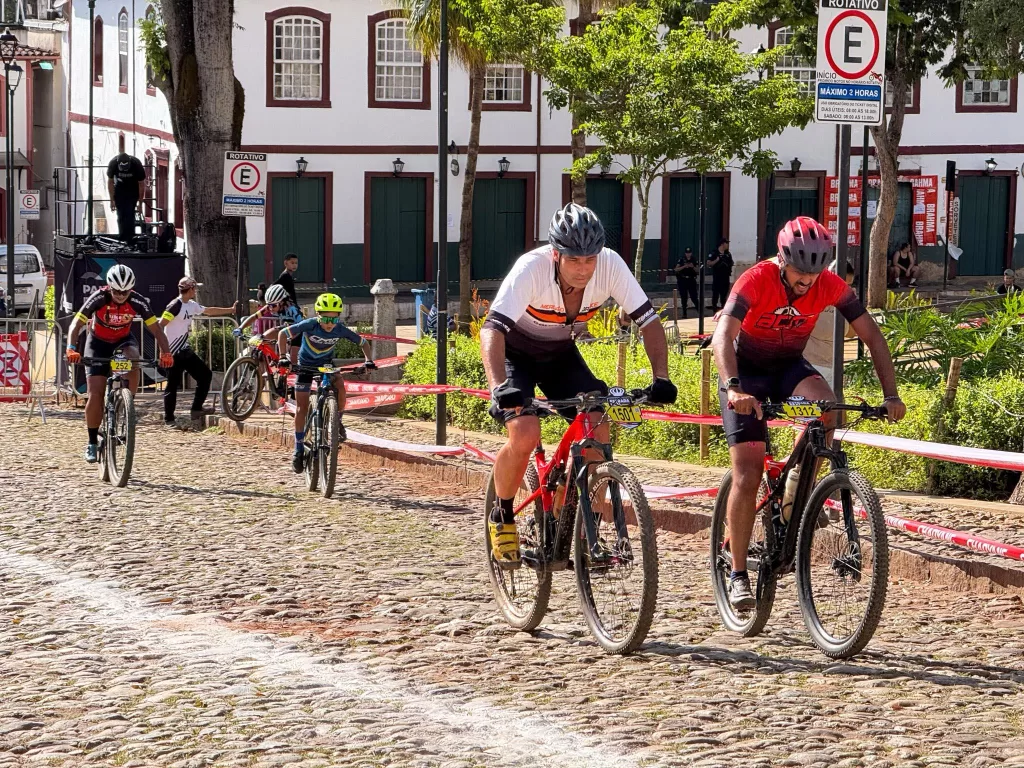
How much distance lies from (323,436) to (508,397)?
5.82 meters

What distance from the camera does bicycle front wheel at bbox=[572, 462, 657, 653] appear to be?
679 centimetres

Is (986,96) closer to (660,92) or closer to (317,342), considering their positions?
(660,92)

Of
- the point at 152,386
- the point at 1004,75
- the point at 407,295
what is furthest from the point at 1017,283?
the point at 152,386

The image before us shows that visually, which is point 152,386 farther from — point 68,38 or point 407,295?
point 68,38

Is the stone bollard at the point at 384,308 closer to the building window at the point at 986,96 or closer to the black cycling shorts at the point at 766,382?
the black cycling shorts at the point at 766,382

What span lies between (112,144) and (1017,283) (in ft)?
76.4

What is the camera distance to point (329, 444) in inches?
490

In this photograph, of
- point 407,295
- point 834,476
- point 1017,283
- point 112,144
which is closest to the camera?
point 834,476

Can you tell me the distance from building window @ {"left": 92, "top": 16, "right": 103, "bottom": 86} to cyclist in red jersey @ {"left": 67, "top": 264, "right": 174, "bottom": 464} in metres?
32.9

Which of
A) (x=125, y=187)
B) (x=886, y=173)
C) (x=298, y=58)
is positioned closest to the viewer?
(x=125, y=187)

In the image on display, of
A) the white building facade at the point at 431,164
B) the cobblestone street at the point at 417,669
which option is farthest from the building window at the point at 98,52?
the cobblestone street at the point at 417,669

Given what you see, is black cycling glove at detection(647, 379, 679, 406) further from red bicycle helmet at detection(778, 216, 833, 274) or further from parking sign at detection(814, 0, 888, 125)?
parking sign at detection(814, 0, 888, 125)

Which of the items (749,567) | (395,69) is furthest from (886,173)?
(749,567)

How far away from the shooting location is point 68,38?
49688 millimetres
